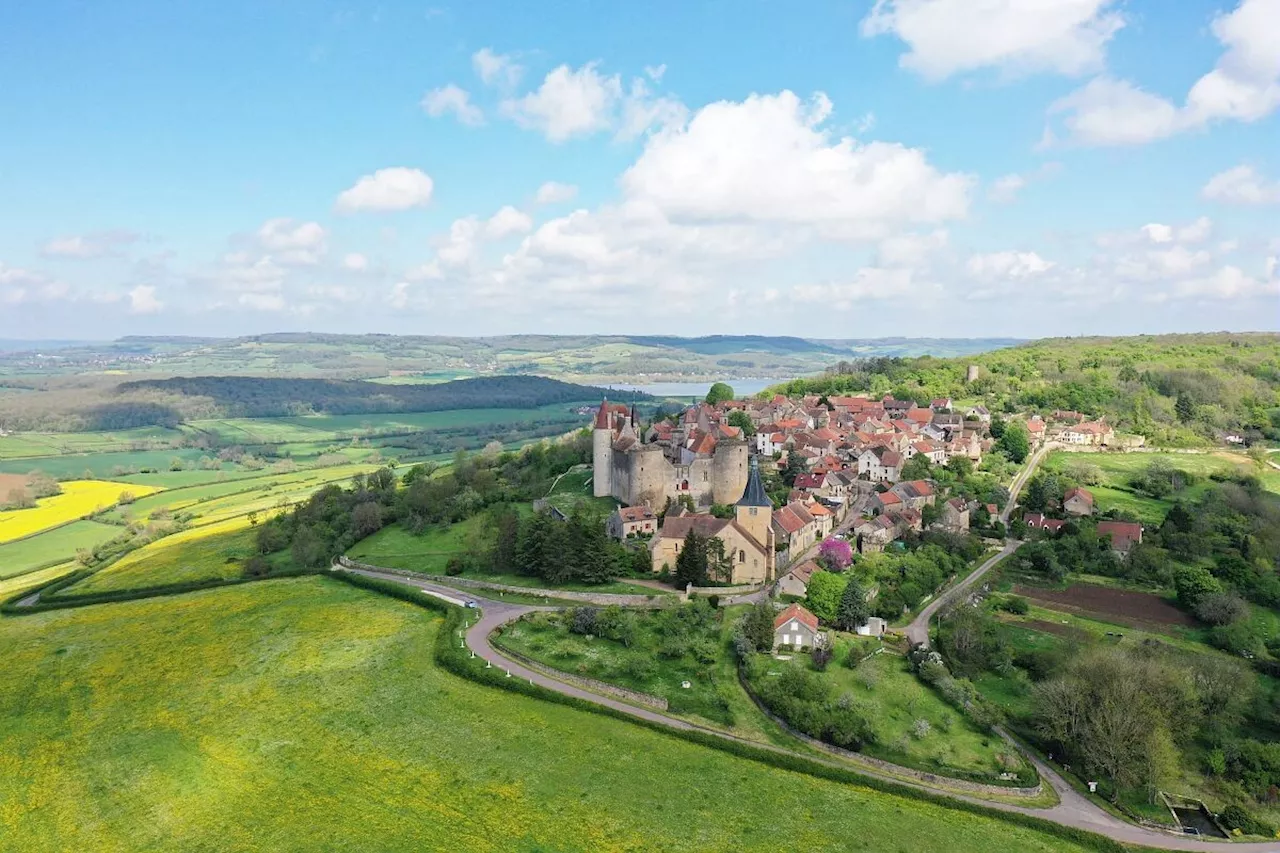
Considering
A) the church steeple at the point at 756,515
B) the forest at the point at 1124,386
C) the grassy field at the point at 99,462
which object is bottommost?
the grassy field at the point at 99,462

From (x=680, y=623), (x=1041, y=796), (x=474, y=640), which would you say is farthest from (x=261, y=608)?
(x=1041, y=796)

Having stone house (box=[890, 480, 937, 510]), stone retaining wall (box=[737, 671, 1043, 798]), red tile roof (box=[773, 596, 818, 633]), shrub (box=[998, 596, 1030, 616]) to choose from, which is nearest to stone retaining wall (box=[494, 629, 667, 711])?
stone retaining wall (box=[737, 671, 1043, 798])

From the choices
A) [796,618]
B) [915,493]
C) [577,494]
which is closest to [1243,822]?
[796,618]

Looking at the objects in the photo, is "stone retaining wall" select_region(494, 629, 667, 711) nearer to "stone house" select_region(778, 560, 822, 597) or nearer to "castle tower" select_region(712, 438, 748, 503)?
"stone house" select_region(778, 560, 822, 597)

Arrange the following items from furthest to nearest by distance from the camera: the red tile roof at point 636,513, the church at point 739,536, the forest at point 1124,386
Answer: the forest at point 1124,386, the red tile roof at point 636,513, the church at point 739,536

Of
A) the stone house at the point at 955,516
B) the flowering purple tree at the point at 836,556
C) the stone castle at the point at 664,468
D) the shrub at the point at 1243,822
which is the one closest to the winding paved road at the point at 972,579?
the stone house at the point at 955,516

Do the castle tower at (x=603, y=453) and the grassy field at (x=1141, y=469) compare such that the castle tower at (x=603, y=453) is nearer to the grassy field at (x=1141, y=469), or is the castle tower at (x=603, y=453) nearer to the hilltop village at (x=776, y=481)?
the hilltop village at (x=776, y=481)
